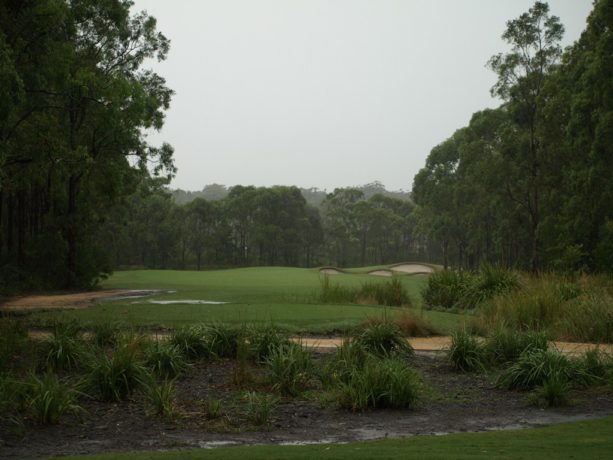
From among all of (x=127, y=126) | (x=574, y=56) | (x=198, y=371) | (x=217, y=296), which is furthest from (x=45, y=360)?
(x=574, y=56)

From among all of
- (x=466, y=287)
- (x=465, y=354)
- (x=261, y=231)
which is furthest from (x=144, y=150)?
→ (x=261, y=231)

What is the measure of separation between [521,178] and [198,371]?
1435 inches

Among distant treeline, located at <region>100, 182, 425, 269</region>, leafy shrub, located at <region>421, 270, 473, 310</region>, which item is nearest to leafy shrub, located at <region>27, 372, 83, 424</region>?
leafy shrub, located at <region>421, 270, 473, 310</region>

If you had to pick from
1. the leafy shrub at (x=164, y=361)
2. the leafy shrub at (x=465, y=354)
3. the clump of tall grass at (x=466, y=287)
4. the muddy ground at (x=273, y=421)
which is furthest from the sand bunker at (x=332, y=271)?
the muddy ground at (x=273, y=421)

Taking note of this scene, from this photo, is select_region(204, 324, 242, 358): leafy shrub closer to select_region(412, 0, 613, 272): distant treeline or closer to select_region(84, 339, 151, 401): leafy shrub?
select_region(84, 339, 151, 401): leafy shrub

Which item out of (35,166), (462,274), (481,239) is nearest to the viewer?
(462,274)

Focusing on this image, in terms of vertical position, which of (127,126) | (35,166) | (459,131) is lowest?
(35,166)

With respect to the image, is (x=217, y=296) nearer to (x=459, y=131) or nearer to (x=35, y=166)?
(x=35, y=166)

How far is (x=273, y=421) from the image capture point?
6.94 metres

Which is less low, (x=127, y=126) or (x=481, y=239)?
(x=127, y=126)

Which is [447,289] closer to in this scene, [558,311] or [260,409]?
[558,311]

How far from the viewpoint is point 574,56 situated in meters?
36.1

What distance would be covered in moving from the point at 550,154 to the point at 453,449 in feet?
117

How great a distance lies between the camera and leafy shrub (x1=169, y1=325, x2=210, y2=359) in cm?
986
